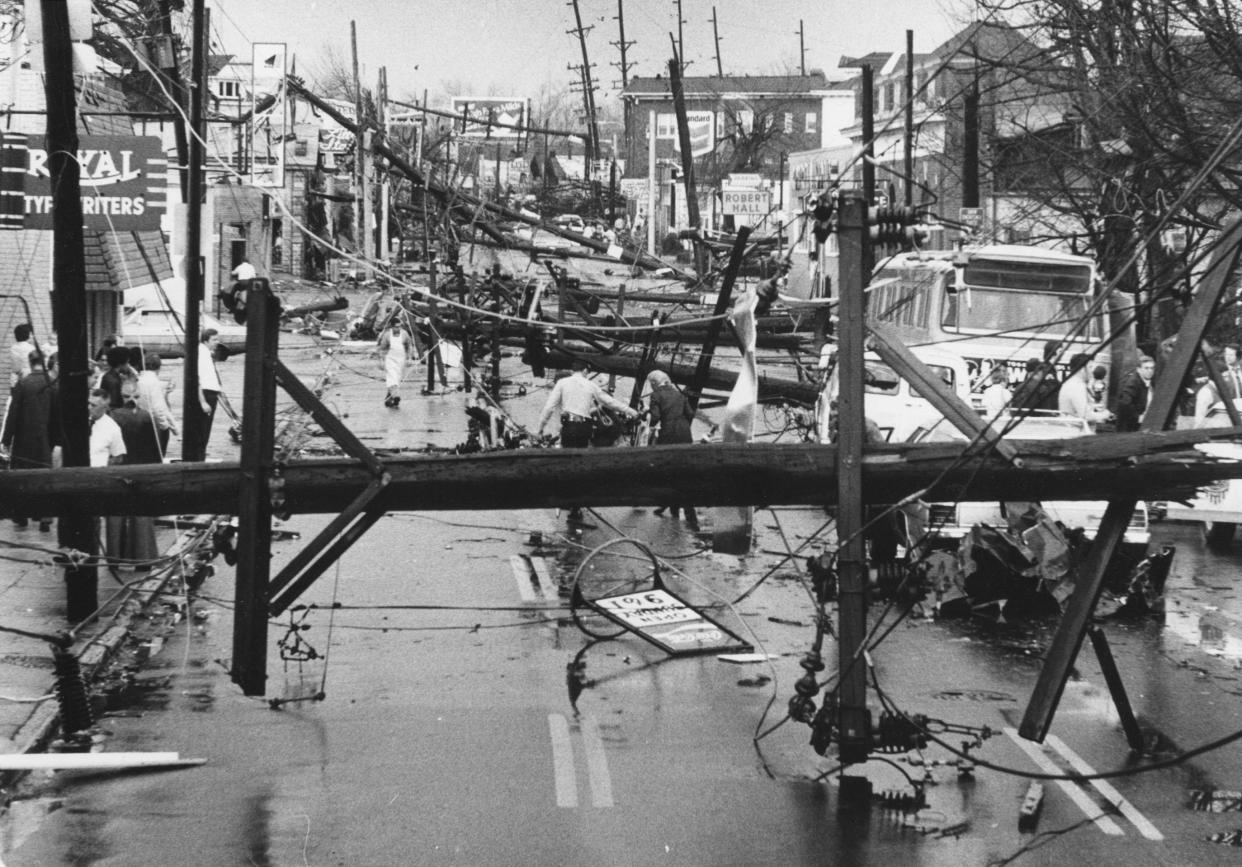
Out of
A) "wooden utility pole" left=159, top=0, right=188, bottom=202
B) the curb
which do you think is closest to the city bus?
"wooden utility pole" left=159, top=0, right=188, bottom=202

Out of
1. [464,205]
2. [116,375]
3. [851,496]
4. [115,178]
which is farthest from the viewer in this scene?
[464,205]

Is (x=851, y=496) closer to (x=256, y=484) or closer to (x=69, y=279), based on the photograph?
(x=256, y=484)

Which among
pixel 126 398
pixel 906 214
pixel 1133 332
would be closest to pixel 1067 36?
pixel 1133 332

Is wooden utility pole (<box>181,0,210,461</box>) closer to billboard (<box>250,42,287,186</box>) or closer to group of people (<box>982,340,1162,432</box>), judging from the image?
group of people (<box>982,340,1162,432</box>)

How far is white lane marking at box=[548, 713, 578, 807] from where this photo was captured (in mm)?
9652

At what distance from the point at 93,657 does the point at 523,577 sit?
5229mm

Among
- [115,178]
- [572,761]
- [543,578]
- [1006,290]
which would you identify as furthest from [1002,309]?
[572,761]

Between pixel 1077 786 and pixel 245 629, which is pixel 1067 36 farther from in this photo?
pixel 245 629

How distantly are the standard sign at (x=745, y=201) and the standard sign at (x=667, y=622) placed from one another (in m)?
40.5

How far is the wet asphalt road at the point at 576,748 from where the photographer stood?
29.0ft

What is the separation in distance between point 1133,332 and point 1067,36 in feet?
19.8

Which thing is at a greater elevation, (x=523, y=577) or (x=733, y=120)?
(x=733, y=120)

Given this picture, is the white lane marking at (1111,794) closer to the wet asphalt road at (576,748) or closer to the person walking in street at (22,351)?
the wet asphalt road at (576,748)

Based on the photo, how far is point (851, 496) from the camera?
893cm
